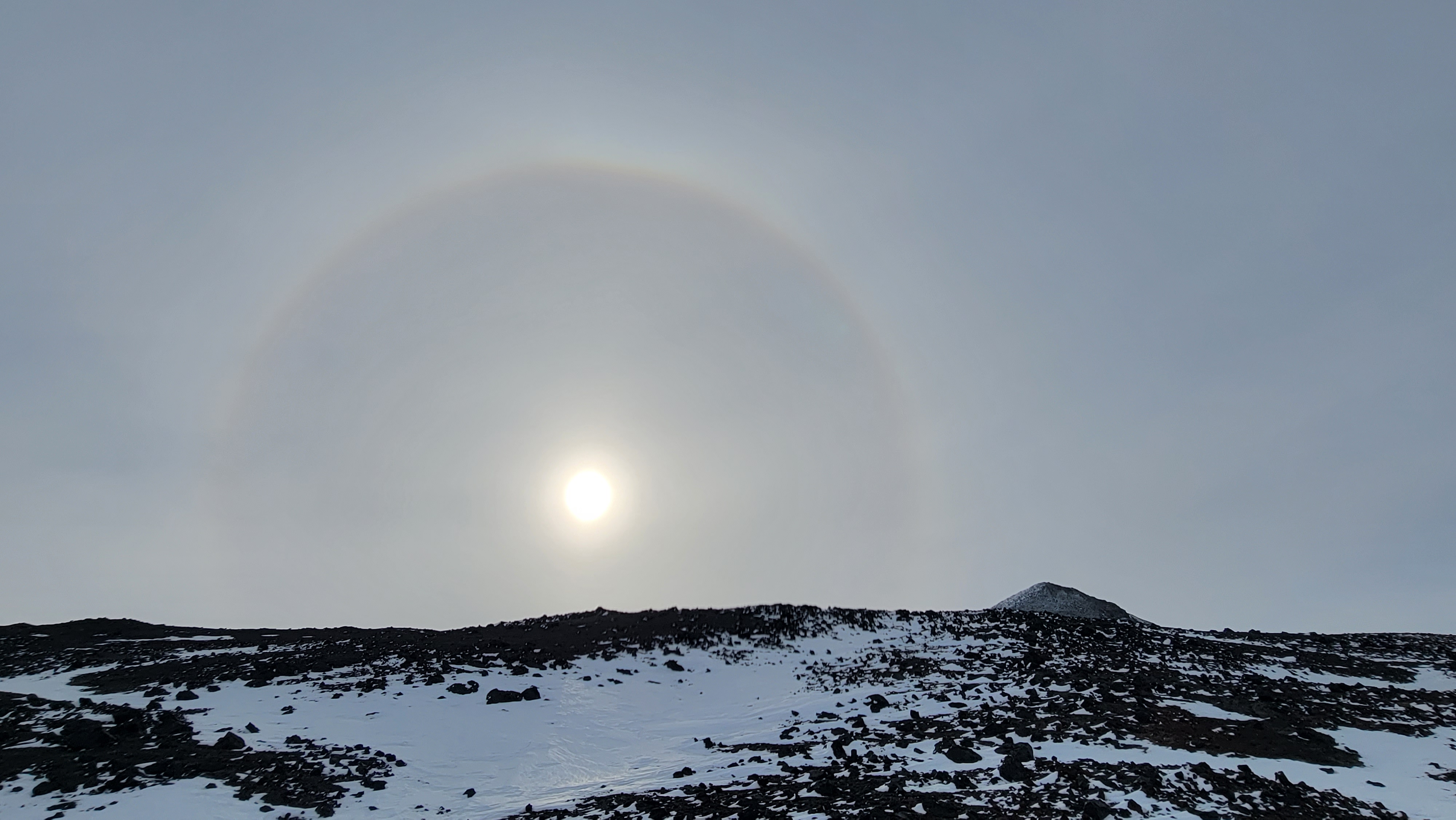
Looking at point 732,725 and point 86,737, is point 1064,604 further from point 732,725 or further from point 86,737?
point 86,737

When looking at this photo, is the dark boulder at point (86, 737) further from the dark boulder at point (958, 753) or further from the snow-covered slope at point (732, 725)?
the dark boulder at point (958, 753)

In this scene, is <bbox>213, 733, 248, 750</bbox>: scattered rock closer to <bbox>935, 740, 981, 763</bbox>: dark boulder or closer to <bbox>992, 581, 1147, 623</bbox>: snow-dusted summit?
<bbox>935, 740, 981, 763</bbox>: dark boulder

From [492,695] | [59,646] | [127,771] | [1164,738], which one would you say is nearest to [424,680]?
[492,695]

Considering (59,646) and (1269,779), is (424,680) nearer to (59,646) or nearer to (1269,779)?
(59,646)

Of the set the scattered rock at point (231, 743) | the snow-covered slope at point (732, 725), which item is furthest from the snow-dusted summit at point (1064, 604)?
the scattered rock at point (231, 743)

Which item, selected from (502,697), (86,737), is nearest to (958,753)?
(502,697)

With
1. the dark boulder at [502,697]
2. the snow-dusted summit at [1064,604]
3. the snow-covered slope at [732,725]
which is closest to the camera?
the snow-covered slope at [732,725]
